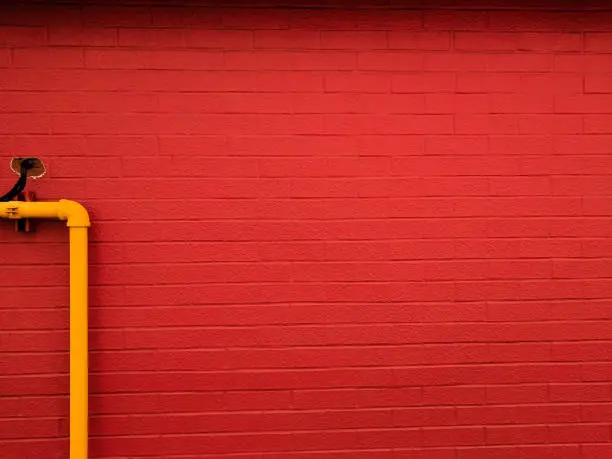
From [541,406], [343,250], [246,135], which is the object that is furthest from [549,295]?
[246,135]

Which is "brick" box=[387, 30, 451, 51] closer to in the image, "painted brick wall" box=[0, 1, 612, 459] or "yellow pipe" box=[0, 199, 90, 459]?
"painted brick wall" box=[0, 1, 612, 459]

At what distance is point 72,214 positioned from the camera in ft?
7.82

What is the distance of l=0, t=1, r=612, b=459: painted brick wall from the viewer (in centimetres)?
251

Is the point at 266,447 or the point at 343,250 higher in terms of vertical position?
the point at 343,250

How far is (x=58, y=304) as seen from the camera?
2.50 m

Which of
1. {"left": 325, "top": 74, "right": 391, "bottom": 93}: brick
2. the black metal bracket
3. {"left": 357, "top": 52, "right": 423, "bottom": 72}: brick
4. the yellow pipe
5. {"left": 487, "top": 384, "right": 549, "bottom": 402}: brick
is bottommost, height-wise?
{"left": 487, "top": 384, "right": 549, "bottom": 402}: brick

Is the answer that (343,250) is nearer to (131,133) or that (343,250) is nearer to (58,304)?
(131,133)

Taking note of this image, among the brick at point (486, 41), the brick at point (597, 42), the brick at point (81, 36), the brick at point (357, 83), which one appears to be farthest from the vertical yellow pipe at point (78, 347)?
the brick at point (597, 42)

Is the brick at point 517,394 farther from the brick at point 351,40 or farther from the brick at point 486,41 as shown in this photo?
the brick at point 351,40

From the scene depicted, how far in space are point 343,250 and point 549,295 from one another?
3.53 ft

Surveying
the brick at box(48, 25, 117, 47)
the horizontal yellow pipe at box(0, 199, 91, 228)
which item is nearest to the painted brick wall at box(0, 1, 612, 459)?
the brick at box(48, 25, 117, 47)

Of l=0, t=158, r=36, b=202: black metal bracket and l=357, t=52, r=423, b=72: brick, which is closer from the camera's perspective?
l=0, t=158, r=36, b=202: black metal bracket

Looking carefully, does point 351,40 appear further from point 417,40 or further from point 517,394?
point 517,394

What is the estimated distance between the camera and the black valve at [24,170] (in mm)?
2406
